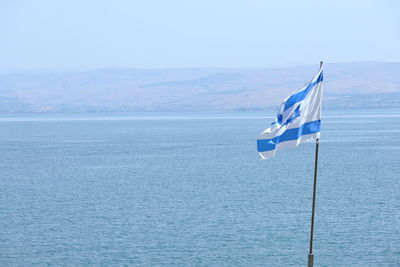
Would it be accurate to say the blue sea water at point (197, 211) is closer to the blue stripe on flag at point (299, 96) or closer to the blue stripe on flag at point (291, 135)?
the blue stripe on flag at point (291, 135)

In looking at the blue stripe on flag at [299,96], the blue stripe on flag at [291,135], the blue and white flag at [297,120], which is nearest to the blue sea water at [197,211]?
the blue stripe on flag at [291,135]

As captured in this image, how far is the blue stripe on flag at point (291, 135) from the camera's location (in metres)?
21.6

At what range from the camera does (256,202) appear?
2028 inches

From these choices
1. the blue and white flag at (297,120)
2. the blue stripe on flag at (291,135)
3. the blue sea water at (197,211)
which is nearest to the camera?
the blue and white flag at (297,120)

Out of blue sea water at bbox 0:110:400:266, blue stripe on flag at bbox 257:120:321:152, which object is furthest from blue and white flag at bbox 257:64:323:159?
blue sea water at bbox 0:110:400:266

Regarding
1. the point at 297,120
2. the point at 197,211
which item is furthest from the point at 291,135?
the point at 197,211

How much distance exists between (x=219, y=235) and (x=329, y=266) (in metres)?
7.64

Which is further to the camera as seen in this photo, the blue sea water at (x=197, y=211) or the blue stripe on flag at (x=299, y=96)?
the blue sea water at (x=197, y=211)

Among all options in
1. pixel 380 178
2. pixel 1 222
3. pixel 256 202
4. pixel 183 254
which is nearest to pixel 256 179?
pixel 380 178

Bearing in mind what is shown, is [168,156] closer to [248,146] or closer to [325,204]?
[248,146]

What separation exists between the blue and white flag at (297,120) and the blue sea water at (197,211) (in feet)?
44.6

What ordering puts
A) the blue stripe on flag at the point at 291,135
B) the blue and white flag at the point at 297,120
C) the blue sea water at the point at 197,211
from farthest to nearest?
the blue sea water at the point at 197,211 < the blue stripe on flag at the point at 291,135 < the blue and white flag at the point at 297,120

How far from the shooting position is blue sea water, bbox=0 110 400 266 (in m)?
36.0

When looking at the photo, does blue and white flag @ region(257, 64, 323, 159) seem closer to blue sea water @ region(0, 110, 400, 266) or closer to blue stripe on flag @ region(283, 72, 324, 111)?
blue stripe on flag @ region(283, 72, 324, 111)
